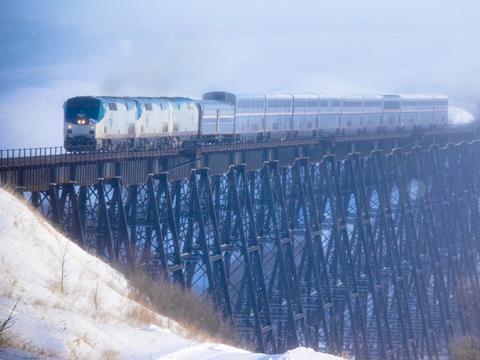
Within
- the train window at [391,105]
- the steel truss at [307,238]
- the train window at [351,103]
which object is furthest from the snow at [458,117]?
the train window at [351,103]

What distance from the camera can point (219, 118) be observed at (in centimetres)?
3341

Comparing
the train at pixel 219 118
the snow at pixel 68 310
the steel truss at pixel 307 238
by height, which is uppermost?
the train at pixel 219 118

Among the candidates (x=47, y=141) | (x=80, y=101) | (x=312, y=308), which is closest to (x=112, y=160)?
(x=80, y=101)

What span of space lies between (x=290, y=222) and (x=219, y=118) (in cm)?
417

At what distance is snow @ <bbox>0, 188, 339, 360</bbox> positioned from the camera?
12070 millimetres

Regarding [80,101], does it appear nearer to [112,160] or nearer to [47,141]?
[112,160]

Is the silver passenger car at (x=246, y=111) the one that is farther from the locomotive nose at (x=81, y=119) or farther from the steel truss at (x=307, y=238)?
the locomotive nose at (x=81, y=119)

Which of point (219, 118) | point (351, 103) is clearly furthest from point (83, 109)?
point (351, 103)

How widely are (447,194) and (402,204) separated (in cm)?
905

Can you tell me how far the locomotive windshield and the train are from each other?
14 mm

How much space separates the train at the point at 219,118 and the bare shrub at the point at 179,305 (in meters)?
7.04

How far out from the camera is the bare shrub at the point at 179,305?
19641mm

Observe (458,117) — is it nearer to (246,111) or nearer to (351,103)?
(351,103)

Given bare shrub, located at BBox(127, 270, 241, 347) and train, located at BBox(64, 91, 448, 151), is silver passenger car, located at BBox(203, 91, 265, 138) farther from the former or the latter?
bare shrub, located at BBox(127, 270, 241, 347)
